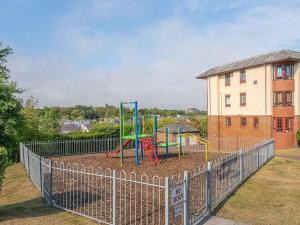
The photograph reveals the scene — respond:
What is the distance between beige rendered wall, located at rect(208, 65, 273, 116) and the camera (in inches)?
1172

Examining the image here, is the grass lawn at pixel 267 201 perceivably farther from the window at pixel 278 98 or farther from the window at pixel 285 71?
the window at pixel 285 71

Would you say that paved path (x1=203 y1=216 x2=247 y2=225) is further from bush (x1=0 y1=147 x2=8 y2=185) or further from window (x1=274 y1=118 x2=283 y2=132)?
window (x1=274 y1=118 x2=283 y2=132)

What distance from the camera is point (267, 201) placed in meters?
9.55

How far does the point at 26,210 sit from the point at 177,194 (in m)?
5.14

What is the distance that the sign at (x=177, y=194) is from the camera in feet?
21.4

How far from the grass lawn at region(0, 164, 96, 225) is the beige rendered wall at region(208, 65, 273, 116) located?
81.4 feet

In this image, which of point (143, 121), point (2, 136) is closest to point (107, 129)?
point (143, 121)

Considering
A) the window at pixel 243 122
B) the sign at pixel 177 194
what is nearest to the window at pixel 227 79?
the window at pixel 243 122

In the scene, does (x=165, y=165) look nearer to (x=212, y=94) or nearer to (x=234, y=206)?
(x=234, y=206)

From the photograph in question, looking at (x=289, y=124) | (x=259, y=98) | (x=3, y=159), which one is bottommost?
(x=3, y=159)

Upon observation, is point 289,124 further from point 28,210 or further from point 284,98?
point 28,210

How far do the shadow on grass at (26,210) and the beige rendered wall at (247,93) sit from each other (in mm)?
25640

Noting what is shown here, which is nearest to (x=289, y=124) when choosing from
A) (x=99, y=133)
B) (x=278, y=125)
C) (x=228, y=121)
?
(x=278, y=125)

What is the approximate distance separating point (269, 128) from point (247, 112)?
12.3ft
